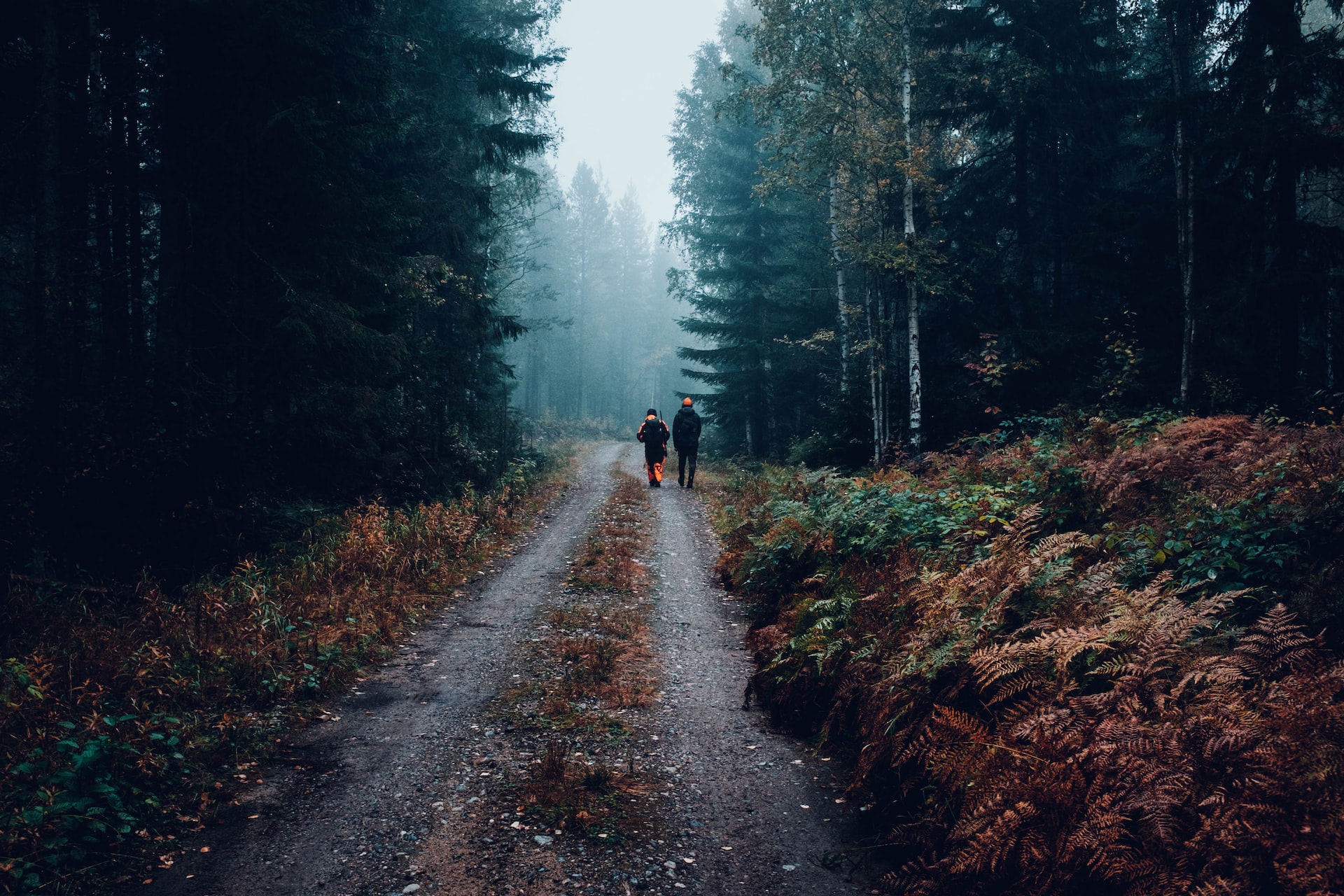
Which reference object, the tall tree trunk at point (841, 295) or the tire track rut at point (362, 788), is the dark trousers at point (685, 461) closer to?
the tall tree trunk at point (841, 295)

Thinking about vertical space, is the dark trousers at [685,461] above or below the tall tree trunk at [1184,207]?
below

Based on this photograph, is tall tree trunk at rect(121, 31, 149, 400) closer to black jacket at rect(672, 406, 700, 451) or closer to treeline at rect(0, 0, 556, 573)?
treeline at rect(0, 0, 556, 573)

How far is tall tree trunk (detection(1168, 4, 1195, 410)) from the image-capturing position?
1377 centimetres

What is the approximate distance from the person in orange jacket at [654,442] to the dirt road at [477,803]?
12.6m

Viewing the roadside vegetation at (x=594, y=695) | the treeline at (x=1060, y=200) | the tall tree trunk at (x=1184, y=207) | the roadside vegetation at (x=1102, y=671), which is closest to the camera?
the roadside vegetation at (x=1102, y=671)

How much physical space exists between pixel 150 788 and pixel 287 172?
9516mm

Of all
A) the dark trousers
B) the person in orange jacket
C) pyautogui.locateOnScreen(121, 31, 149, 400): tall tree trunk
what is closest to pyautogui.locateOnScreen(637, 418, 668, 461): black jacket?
the person in orange jacket

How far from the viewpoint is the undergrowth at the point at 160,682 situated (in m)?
3.98

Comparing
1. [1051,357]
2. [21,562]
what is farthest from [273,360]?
[1051,357]

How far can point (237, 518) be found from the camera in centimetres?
1019

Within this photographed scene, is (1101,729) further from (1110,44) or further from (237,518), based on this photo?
(1110,44)

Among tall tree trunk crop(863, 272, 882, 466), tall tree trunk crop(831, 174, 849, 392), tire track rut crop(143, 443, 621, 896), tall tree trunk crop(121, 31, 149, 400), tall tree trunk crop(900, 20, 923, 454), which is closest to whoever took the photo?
tire track rut crop(143, 443, 621, 896)

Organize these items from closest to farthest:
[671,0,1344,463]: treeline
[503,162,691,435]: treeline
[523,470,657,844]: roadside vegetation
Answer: [523,470,657,844]: roadside vegetation → [671,0,1344,463]: treeline → [503,162,691,435]: treeline

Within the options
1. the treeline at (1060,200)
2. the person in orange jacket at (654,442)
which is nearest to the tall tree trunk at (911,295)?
the treeline at (1060,200)
